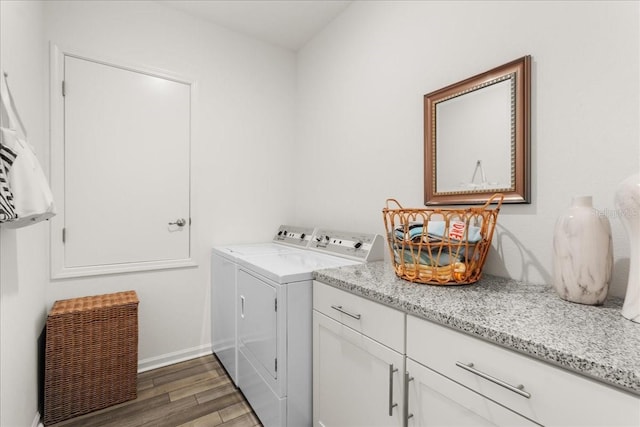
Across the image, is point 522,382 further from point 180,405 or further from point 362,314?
point 180,405

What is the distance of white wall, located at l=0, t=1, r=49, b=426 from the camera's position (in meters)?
1.17

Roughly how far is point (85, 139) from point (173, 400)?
1.70 m

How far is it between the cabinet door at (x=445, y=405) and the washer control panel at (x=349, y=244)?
2.77 ft

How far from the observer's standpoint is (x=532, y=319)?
0.81 m

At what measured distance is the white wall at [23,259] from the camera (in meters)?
1.17

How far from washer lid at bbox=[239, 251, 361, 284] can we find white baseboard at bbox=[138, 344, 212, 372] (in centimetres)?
101

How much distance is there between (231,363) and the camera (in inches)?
78.6

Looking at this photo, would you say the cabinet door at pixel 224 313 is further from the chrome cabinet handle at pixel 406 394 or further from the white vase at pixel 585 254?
the white vase at pixel 585 254

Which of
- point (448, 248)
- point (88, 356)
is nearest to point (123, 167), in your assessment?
point (88, 356)

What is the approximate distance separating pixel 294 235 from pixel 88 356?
4.84 feet

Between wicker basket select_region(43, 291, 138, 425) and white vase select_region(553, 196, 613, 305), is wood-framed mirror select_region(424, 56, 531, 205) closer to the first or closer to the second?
white vase select_region(553, 196, 613, 305)

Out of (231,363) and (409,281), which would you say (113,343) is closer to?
(231,363)

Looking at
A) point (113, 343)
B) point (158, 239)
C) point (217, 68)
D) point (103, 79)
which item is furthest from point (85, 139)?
point (113, 343)

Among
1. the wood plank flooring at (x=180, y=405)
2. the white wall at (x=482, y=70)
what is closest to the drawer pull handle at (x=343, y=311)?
the white wall at (x=482, y=70)
